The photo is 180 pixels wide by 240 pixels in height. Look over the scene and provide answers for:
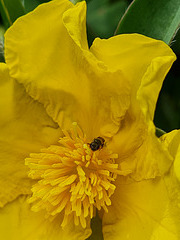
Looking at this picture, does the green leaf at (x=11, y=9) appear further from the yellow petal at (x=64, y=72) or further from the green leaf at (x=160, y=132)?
the green leaf at (x=160, y=132)

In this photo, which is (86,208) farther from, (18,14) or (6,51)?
(18,14)

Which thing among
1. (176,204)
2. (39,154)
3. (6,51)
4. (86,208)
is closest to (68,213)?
(86,208)

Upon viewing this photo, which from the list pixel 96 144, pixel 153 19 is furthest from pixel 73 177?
pixel 153 19

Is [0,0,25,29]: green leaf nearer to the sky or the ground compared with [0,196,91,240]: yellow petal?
nearer to the sky

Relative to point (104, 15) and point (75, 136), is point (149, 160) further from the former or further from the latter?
point (104, 15)

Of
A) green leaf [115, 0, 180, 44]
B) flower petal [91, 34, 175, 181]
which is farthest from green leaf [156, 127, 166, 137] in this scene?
green leaf [115, 0, 180, 44]

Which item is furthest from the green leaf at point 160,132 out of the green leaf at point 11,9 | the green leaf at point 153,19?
the green leaf at point 11,9

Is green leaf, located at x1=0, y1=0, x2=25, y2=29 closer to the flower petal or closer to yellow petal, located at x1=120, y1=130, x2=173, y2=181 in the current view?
the flower petal
